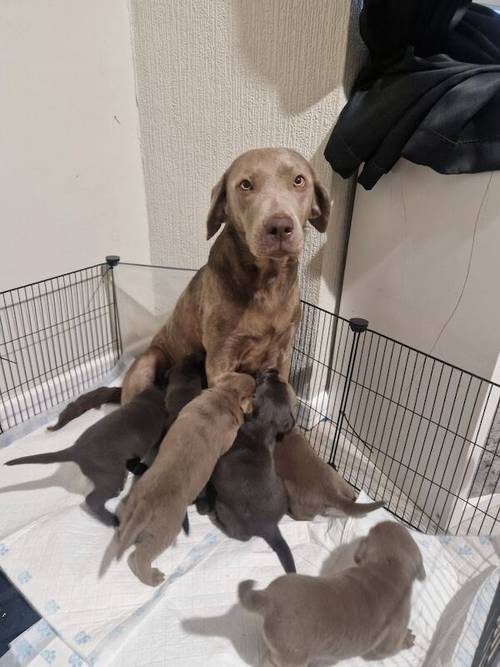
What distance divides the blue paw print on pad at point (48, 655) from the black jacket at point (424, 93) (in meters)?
1.55

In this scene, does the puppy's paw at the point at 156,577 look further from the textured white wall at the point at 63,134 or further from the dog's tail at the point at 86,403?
the textured white wall at the point at 63,134

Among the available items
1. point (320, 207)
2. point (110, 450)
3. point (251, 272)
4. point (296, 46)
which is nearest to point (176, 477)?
Result: point (110, 450)

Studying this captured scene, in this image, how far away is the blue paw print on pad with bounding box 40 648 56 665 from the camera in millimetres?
1033

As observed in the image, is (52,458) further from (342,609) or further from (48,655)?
(342,609)

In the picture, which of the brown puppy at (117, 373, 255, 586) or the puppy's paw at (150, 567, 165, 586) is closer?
the brown puppy at (117, 373, 255, 586)

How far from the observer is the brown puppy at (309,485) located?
4.21 ft

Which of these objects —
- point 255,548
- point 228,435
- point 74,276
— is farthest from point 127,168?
point 255,548

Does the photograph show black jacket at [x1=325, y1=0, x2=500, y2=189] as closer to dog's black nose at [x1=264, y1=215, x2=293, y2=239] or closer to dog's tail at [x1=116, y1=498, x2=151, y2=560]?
dog's black nose at [x1=264, y1=215, x2=293, y2=239]

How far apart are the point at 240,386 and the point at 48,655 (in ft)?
2.73

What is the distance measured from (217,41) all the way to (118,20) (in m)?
0.53

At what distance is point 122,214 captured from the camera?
213cm

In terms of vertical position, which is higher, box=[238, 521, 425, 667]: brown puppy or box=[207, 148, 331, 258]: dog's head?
box=[207, 148, 331, 258]: dog's head

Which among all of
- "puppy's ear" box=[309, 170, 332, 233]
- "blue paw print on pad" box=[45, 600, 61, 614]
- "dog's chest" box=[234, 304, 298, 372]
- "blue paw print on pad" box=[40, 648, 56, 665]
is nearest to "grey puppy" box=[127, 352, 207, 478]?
"dog's chest" box=[234, 304, 298, 372]

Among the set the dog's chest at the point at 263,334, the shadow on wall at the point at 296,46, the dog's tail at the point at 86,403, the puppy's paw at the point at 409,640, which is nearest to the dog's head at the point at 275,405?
the dog's chest at the point at 263,334
